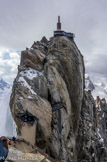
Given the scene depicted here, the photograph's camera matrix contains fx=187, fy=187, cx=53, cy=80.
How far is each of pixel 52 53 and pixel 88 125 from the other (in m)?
18.0

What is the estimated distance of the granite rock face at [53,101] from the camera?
26.8 m

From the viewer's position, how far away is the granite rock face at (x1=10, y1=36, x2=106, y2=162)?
26.8 meters

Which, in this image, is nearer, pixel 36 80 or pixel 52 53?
pixel 36 80

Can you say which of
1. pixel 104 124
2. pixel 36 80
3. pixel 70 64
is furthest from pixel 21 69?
pixel 104 124

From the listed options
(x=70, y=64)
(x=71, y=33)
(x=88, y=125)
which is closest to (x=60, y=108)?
(x=70, y=64)

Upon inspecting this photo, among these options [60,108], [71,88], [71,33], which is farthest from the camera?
[71,33]

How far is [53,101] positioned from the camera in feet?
99.3

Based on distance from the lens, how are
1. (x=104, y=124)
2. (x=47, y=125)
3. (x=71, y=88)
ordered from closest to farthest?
(x=47, y=125) → (x=71, y=88) → (x=104, y=124)

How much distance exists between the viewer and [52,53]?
117 ft

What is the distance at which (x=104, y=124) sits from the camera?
7088cm

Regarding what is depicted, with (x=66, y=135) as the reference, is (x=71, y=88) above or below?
above

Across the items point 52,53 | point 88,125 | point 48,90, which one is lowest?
point 88,125

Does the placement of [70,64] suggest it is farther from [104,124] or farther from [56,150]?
[104,124]

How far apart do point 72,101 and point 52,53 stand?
32.2 ft
